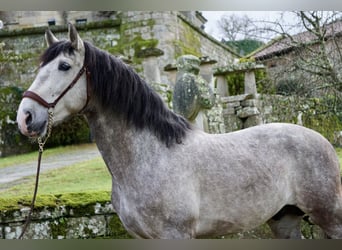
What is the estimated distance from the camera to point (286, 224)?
6.08ft

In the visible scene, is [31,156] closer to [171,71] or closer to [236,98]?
[171,71]

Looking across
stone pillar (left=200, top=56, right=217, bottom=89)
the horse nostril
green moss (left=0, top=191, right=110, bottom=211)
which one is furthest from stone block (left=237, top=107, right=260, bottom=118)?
the horse nostril

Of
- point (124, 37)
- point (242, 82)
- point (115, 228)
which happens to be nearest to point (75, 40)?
point (115, 228)

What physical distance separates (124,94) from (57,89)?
27 centimetres

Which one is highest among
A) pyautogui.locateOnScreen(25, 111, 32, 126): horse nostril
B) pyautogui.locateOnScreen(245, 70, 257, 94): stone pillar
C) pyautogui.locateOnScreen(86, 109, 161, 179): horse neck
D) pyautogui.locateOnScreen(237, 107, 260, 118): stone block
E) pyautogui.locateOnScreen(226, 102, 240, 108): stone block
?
pyautogui.locateOnScreen(245, 70, 257, 94): stone pillar

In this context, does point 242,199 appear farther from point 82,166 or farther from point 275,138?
point 82,166

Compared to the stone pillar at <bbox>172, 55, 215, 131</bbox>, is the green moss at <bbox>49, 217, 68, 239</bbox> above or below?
below

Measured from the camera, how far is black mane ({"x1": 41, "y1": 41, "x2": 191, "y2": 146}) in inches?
57.1

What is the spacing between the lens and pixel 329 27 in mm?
2516

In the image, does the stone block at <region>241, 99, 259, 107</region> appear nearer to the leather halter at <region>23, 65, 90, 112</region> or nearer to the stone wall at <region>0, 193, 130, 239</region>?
the stone wall at <region>0, 193, 130, 239</region>

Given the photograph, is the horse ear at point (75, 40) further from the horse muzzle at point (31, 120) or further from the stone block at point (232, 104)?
the stone block at point (232, 104)
